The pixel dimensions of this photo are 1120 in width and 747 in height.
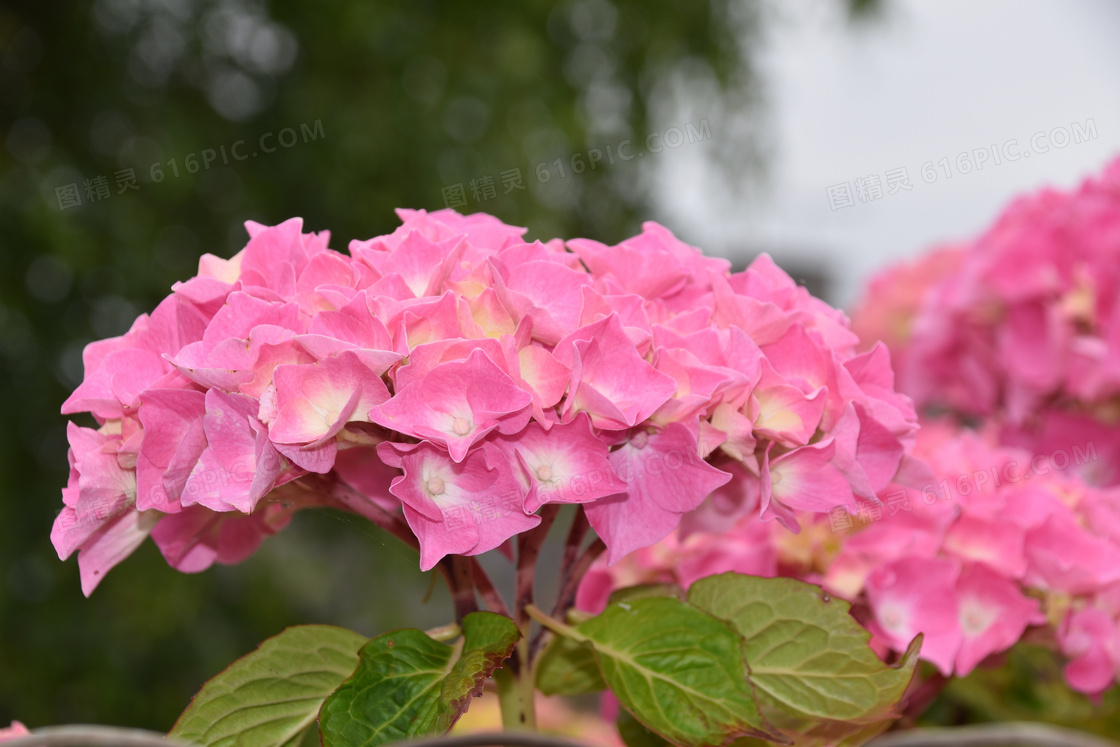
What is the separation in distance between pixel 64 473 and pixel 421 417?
1243 millimetres

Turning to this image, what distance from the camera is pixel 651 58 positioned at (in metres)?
1.70

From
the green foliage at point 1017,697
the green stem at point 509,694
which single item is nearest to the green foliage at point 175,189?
the green foliage at point 1017,697

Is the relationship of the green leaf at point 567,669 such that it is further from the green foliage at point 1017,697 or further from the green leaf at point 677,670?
the green foliage at point 1017,697

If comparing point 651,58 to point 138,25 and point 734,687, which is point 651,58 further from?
point 734,687

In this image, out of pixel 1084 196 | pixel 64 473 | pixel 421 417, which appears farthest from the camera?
pixel 64 473

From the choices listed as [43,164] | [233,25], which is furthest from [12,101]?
[233,25]

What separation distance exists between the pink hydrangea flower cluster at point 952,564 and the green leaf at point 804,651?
6 centimetres

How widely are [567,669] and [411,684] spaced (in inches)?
3.4

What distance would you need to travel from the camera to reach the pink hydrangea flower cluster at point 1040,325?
641 mm

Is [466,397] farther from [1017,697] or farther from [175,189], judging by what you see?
[175,189]

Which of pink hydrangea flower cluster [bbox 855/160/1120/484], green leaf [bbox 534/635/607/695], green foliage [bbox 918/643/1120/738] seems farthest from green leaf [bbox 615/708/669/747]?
pink hydrangea flower cluster [bbox 855/160/1120/484]
